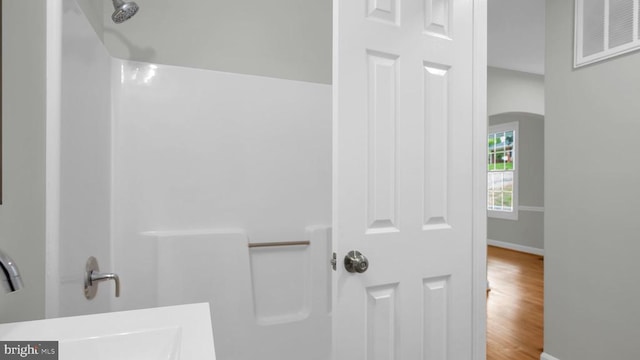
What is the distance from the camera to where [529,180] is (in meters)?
5.83

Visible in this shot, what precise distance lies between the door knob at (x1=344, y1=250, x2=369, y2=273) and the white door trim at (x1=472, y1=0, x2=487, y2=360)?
59cm

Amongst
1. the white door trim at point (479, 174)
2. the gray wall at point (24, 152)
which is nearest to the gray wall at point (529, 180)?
the white door trim at point (479, 174)

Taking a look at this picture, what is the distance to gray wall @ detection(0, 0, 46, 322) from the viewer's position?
2.25 feet

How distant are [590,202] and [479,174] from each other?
1028 mm

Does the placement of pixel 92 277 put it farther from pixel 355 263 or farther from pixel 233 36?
pixel 233 36

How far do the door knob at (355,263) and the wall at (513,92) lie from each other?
12.2 ft

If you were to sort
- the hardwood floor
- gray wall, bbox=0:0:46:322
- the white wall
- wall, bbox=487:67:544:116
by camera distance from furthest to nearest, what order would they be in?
wall, bbox=487:67:544:116 < the hardwood floor < the white wall < gray wall, bbox=0:0:46:322

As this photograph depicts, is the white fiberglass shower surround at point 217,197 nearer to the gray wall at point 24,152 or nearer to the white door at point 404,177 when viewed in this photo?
the gray wall at point 24,152

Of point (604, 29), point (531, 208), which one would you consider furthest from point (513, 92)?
point (604, 29)

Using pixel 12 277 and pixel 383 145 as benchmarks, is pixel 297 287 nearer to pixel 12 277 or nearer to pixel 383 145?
pixel 383 145

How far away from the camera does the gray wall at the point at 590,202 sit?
68.2 inches

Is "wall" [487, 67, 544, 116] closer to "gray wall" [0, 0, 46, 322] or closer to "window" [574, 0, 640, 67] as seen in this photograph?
"window" [574, 0, 640, 67]

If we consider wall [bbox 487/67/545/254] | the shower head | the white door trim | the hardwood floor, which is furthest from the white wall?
wall [bbox 487/67/545/254]

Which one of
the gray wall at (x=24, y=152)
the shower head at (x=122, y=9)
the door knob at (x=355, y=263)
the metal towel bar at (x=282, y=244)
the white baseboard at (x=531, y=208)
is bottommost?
the white baseboard at (x=531, y=208)
